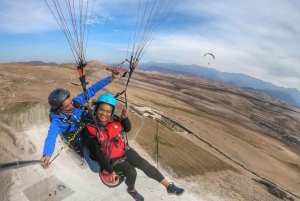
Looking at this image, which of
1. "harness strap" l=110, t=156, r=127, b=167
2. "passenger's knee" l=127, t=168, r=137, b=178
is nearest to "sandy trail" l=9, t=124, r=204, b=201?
"passenger's knee" l=127, t=168, r=137, b=178

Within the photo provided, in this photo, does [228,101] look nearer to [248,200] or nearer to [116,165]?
[248,200]

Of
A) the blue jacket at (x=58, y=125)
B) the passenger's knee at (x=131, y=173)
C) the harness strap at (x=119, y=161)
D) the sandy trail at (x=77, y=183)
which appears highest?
the blue jacket at (x=58, y=125)

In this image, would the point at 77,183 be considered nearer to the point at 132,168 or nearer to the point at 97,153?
the point at 132,168

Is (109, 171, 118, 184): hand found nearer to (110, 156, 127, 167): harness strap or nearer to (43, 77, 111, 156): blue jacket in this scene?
(110, 156, 127, 167): harness strap

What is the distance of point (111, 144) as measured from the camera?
600 cm

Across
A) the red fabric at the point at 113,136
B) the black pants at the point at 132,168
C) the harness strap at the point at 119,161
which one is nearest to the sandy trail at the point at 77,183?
the black pants at the point at 132,168

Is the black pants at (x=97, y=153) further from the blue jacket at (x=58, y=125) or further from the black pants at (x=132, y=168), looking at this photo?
the blue jacket at (x=58, y=125)

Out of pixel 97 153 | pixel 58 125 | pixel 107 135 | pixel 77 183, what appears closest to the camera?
pixel 97 153

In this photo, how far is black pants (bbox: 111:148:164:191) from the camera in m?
6.13

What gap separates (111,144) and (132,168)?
0.85 m

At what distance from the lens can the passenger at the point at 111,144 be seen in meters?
5.84

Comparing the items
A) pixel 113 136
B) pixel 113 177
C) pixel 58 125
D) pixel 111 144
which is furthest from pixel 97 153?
pixel 58 125

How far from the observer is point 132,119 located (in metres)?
18.5

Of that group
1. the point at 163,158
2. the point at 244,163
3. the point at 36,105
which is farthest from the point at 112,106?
the point at 244,163
